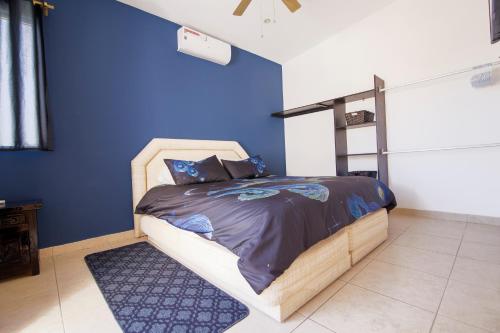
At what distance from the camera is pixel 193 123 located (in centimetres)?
294

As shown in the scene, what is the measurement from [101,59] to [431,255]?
3.35 meters

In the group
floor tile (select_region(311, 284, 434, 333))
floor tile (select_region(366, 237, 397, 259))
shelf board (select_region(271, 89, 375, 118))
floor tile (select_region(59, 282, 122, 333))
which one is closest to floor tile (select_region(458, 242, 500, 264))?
floor tile (select_region(366, 237, 397, 259))

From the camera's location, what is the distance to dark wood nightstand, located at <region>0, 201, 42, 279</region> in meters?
1.53

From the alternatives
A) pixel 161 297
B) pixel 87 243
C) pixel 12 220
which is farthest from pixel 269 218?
pixel 87 243

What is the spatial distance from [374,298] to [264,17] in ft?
9.99

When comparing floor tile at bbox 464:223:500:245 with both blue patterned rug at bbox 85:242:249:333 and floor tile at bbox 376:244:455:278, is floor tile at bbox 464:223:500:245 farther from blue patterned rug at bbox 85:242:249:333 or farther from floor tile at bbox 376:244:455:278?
blue patterned rug at bbox 85:242:249:333

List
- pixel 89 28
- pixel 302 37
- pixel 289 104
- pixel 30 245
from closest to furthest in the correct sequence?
pixel 30 245, pixel 89 28, pixel 302 37, pixel 289 104

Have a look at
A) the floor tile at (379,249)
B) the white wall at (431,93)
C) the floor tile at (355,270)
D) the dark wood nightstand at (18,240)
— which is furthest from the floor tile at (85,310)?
the white wall at (431,93)

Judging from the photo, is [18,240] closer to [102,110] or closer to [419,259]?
[102,110]

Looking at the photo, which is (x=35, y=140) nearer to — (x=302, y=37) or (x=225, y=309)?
(x=225, y=309)

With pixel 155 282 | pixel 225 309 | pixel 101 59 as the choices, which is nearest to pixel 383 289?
pixel 225 309

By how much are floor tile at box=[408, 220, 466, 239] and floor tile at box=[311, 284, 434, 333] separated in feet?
4.47

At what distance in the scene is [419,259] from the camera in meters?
1.60

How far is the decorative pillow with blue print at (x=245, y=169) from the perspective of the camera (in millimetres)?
2641
